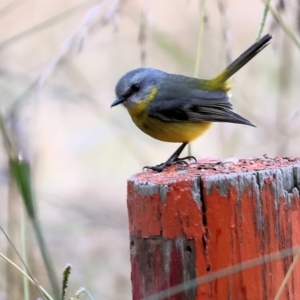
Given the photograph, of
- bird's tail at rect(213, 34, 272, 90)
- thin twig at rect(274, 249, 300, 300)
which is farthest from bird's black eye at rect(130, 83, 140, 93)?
thin twig at rect(274, 249, 300, 300)

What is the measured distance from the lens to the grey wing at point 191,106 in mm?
2598

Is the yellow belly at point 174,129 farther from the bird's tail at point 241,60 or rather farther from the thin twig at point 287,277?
the thin twig at point 287,277

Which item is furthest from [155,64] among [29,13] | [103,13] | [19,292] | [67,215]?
[19,292]

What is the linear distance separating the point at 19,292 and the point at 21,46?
2555 millimetres

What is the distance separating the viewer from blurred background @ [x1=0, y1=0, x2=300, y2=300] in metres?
2.12

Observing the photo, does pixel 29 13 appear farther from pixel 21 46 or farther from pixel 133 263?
pixel 133 263

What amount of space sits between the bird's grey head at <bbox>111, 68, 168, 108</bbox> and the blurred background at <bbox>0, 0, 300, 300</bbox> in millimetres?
126

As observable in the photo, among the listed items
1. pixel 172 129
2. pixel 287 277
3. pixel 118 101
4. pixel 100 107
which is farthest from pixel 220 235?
pixel 100 107

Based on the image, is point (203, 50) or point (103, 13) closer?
point (103, 13)

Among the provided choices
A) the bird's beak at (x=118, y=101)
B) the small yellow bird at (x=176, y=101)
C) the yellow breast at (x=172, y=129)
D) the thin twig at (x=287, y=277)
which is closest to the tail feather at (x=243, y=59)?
the small yellow bird at (x=176, y=101)

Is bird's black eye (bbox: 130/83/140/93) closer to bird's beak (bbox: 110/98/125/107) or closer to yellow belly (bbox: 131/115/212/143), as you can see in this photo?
bird's beak (bbox: 110/98/125/107)

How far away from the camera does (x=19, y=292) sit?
7.07ft

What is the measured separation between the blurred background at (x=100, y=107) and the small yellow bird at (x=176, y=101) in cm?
13

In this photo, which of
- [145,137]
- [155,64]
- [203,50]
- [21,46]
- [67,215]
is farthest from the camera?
[155,64]
